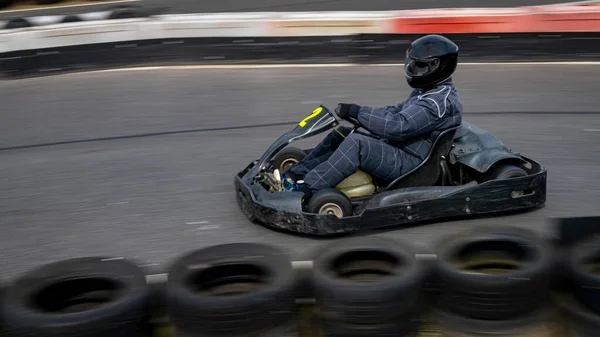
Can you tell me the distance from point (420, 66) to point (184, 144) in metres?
2.60

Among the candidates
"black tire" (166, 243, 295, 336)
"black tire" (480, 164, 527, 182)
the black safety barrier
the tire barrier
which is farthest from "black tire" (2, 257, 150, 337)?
the black safety barrier

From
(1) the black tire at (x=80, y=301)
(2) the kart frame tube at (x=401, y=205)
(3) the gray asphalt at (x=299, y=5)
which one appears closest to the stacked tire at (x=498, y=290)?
(2) the kart frame tube at (x=401, y=205)

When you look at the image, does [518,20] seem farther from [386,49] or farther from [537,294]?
[537,294]

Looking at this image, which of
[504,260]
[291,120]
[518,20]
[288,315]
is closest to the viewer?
[288,315]

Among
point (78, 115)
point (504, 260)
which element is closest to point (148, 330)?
point (504, 260)

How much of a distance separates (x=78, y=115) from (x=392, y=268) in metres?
4.99

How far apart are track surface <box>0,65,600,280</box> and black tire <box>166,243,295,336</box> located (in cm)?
97

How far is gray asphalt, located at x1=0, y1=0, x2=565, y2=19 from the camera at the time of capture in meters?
12.3

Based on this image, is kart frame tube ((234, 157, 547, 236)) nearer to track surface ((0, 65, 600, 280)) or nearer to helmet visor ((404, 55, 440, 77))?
track surface ((0, 65, 600, 280))

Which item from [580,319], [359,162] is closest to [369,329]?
[580,319]

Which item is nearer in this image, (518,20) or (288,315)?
(288,315)

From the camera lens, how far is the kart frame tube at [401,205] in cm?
496

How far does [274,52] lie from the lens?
9438 millimetres

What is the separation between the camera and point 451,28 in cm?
906
